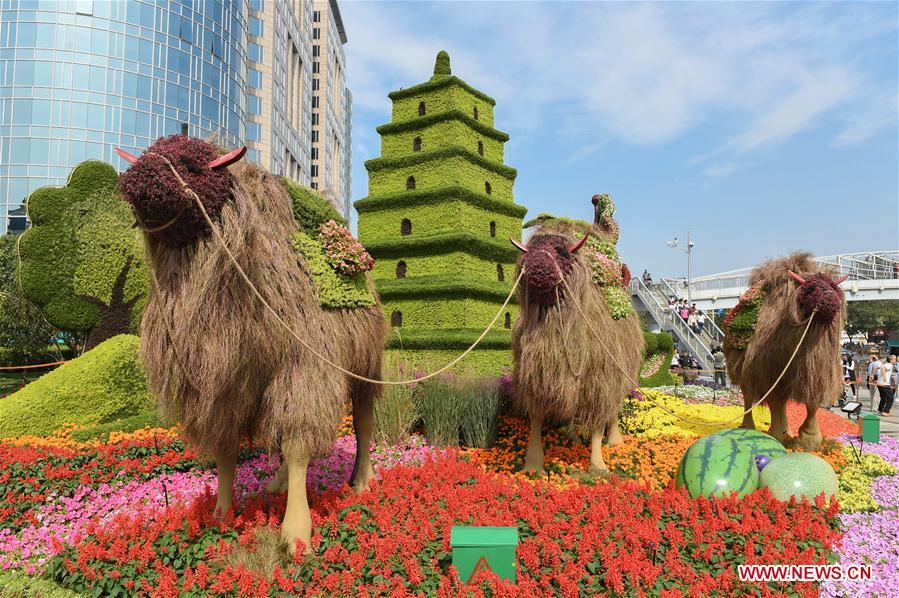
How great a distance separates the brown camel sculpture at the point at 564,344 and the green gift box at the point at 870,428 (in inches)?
189

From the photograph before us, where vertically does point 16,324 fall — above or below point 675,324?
below

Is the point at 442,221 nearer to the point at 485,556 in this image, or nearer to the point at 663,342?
the point at 663,342

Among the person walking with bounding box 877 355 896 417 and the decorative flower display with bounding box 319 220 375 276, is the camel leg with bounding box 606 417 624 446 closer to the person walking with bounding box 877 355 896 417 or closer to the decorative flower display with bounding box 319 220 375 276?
the decorative flower display with bounding box 319 220 375 276

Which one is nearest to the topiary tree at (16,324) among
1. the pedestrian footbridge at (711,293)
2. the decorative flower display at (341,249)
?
the decorative flower display at (341,249)

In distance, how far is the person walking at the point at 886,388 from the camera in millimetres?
14938

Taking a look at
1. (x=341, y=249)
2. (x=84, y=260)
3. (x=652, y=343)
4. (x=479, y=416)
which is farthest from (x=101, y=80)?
(x=341, y=249)

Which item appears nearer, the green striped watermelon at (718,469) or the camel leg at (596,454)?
the green striped watermelon at (718,469)

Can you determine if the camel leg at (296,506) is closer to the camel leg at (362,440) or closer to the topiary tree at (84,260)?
the camel leg at (362,440)

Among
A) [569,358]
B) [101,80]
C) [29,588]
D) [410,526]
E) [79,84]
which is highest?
[101,80]

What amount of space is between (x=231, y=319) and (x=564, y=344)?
12.0 feet

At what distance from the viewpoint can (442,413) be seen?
25.0ft

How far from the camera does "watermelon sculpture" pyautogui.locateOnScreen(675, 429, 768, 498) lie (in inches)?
200

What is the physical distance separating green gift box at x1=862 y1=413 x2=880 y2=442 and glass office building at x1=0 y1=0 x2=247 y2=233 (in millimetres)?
40342

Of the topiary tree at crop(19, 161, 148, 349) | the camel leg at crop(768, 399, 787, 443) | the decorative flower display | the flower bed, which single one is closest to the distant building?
the topiary tree at crop(19, 161, 148, 349)
